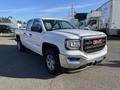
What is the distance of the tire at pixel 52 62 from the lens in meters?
6.79

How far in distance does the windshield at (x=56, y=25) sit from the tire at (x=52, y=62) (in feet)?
3.83

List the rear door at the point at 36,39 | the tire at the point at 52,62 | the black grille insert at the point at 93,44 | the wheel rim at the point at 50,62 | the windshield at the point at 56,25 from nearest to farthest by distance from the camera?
the black grille insert at the point at 93,44 → the tire at the point at 52,62 → the wheel rim at the point at 50,62 → the rear door at the point at 36,39 → the windshield at the point at 56,25

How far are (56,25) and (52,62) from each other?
83.7 inches

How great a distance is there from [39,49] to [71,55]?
6.89 feet

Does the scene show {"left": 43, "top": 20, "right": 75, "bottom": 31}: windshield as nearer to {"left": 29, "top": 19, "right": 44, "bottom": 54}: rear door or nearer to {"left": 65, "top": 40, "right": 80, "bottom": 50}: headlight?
{"left": 29, "top": 19, "right": 44, "bottom": 54}: rear door

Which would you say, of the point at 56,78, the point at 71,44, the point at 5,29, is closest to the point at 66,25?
the point at 71,44

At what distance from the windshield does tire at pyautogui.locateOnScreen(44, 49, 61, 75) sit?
1.17m

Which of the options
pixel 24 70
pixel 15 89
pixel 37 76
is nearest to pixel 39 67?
pixel 24 70

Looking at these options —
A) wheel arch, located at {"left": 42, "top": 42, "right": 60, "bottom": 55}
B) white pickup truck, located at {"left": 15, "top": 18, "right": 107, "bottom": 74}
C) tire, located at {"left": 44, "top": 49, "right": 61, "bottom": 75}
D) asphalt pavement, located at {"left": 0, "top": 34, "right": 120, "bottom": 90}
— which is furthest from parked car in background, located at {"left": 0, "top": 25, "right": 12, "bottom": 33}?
tire, located at {"left": 44, "top": 49, "right": 61, "bottom": 75}

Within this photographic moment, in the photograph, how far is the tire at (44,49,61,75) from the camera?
6.79 meters

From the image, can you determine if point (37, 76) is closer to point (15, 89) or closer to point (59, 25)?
point (15, 89)

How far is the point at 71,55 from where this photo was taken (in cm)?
639

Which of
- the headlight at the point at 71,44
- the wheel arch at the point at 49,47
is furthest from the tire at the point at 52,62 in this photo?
the headlight at the point at 71,44

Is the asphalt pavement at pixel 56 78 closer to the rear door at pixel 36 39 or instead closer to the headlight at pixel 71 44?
the rear door at pixel 36 39
